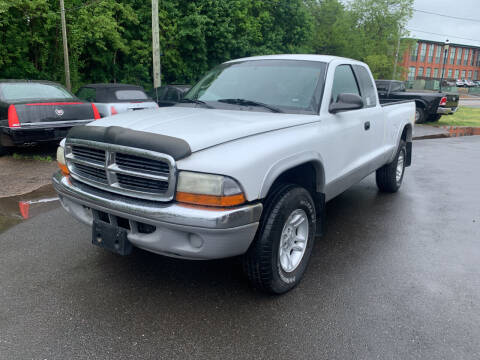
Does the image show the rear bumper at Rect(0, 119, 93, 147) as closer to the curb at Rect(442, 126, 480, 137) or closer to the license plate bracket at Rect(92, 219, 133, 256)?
the license plate bracket at Rect(92, 219, 133, 256)

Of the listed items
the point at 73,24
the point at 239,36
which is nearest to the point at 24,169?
the point at 73,24

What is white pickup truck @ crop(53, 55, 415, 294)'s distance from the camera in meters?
2.56

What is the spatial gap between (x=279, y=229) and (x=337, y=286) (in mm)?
838

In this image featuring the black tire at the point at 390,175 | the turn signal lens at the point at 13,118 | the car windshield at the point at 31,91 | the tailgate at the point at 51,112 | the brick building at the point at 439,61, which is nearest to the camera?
the black tire at the point at 390,175

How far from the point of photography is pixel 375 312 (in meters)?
2.97

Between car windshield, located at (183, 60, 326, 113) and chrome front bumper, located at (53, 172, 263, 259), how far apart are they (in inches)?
54.6

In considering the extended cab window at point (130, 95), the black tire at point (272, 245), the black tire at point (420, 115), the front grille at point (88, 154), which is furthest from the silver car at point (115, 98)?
the black tire at point (420, 115)

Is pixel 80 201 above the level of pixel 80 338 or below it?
above

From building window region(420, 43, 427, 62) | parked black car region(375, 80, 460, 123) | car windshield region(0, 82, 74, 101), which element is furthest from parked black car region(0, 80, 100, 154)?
building window region(420, 43, 427, 62)

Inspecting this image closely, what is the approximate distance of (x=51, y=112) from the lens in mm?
7320

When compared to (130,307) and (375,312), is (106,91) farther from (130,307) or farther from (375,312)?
(375,312)

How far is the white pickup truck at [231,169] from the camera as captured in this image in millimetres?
2564

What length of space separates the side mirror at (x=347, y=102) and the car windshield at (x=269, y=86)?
0.17m

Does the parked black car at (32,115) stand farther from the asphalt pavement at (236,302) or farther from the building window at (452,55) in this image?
the building window at (452,55)
